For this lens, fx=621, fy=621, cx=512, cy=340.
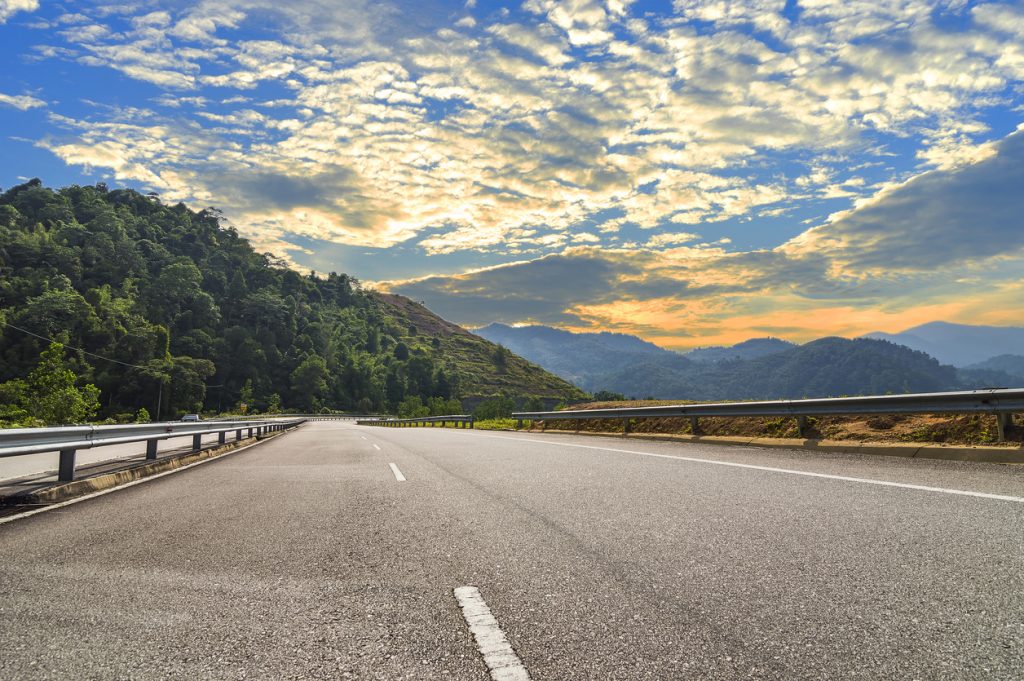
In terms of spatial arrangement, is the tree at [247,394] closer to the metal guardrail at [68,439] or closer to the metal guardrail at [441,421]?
the metal guardrail at [441,421]

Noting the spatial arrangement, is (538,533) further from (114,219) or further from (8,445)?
(114,219)

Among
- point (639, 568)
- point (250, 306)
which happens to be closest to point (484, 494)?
point (639, 568)

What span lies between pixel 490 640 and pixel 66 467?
8126 mm

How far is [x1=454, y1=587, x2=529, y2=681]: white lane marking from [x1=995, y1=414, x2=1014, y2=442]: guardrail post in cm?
1010

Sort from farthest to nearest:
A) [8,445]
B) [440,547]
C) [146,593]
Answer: [8,445] < [440,547] < [146,593]

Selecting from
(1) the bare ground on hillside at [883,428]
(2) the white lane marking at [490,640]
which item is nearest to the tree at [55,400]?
(1) the bare ground on hillside at [883,428]

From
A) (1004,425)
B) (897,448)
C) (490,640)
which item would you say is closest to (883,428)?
(897,448)

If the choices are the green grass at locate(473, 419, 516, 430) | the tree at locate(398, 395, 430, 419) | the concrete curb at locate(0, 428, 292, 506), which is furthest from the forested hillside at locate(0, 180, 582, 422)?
the concrete curb at locate(0, 428, 292, 506)

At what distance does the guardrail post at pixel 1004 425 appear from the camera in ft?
32.4

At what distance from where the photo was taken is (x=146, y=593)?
3.76 metres

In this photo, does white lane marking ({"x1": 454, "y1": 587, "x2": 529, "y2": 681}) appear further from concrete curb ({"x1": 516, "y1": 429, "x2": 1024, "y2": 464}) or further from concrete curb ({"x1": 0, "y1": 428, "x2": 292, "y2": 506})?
concrete curb ({"x1": 516, "y1": 429, "x2": 1024, "y2": 464})

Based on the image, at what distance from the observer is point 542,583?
380 centimetres

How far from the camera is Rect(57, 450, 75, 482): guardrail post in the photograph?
8.30m

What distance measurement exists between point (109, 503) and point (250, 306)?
7250 inches
